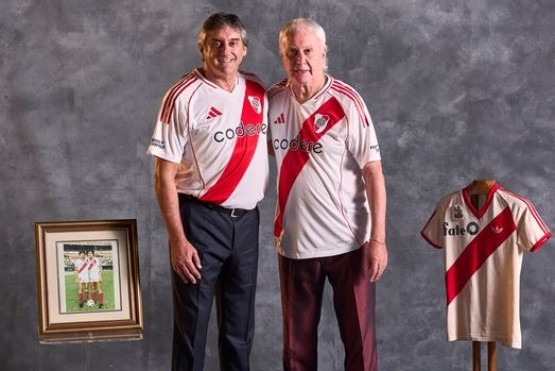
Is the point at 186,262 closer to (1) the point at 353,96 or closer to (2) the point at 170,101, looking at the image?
(2) the point at 170,101

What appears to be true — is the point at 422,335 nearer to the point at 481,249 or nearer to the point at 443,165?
the point at 443,165

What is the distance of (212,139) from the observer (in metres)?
3.52

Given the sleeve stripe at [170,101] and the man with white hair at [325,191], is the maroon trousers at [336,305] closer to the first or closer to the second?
the man with white hair at [325,191]

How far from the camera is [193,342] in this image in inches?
142

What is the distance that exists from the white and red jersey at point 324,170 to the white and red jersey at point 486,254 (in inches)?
14.4

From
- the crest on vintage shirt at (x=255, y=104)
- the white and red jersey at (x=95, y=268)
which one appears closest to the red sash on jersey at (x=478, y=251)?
the crest on vintage shirt at (x=255, y=104)

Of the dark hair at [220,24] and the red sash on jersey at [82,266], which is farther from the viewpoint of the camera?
the red sash on jersey at [82,266]

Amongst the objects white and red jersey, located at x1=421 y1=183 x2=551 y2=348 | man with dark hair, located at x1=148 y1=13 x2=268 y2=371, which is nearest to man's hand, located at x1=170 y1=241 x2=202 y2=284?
man with dark hair, located at x1=148 y1=13 x2=268 y2=371

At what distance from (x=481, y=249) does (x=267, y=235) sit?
147 cm

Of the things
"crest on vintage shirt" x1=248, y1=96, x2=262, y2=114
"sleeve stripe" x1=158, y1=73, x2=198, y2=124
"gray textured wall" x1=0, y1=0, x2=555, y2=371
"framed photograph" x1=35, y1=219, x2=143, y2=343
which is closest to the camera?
"sleeve stripe" x1=158, y1=73, x2=198, y2=124

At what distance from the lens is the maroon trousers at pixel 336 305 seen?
3.63 meters

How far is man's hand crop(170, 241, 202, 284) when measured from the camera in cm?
351

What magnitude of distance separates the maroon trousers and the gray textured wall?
49.6 inches

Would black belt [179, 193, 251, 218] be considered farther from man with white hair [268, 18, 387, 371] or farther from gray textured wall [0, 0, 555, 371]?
gray textured wall [0, 0, 555, 371]
